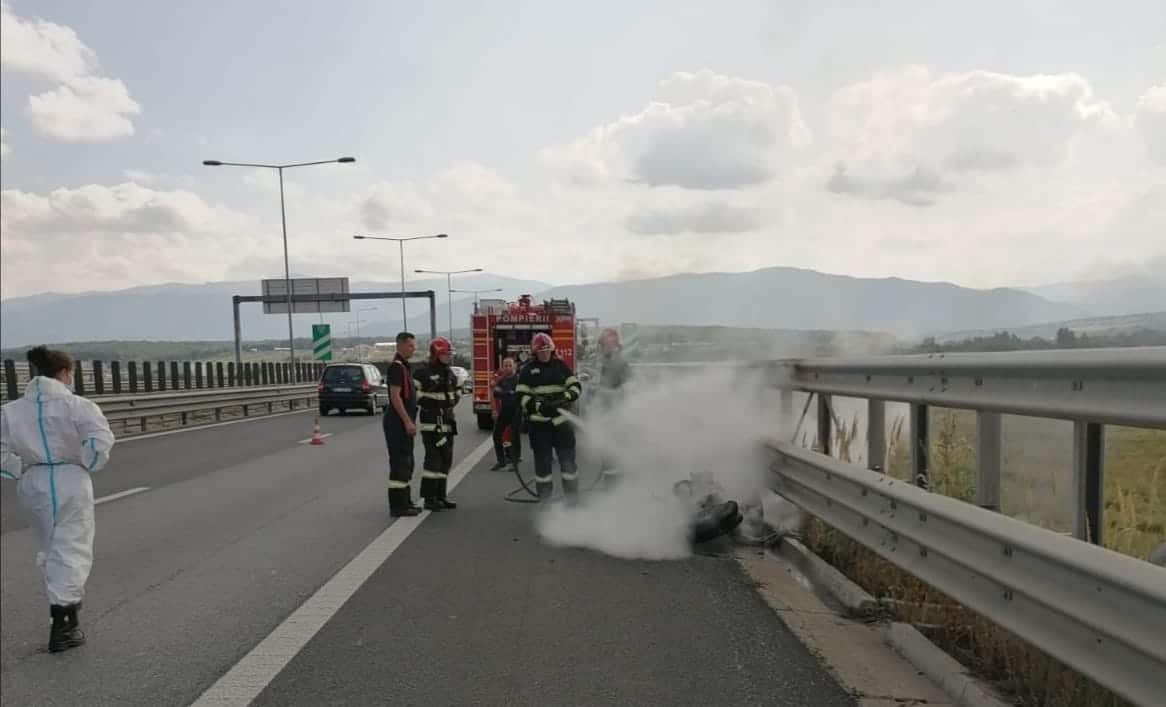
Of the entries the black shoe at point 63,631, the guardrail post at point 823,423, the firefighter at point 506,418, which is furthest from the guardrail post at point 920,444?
the firefighter at point 506,418

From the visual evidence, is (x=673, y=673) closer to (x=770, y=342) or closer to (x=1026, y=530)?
(x=1026, y=530)

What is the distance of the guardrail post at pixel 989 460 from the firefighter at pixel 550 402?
4.37 m

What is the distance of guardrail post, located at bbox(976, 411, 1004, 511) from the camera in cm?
425

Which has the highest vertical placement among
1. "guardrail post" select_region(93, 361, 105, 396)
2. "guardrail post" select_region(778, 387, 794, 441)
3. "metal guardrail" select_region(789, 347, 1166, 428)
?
"metal guardrail" select_region(789, 347, 1166, 428)

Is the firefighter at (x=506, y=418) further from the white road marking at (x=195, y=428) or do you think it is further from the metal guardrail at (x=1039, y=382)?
the white road marking at (x=195, y=428)

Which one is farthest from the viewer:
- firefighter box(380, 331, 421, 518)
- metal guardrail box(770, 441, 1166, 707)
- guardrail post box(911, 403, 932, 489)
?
firefighter box(380, 331, 421, 518)

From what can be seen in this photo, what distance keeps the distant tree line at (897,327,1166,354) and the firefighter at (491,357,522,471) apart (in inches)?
222

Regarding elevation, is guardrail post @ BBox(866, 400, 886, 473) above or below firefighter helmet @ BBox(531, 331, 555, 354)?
below

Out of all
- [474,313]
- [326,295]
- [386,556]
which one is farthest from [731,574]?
[326,295]

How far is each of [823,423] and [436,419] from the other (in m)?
4.08

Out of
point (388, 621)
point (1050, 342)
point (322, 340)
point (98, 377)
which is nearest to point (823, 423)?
point (1050, 342)

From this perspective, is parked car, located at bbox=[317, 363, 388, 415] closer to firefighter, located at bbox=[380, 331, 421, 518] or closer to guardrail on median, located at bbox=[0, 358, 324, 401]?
guardrail on median, located at bbox=[0, 358, 324, 401]

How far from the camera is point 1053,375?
335 centimetres

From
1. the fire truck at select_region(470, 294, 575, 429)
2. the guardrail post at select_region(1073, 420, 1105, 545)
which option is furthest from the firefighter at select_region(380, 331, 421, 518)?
the fire truck at select_region(470, 294, 575, 429)
